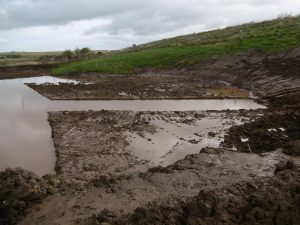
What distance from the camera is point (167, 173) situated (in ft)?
35.2

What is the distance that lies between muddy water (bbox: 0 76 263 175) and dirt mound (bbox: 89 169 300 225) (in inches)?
220

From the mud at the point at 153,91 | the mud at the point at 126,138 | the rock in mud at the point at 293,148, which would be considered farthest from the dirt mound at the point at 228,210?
the mud at the point at 153,91

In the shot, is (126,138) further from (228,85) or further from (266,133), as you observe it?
(228,85)

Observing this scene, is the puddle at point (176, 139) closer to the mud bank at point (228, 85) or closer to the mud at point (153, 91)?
the mud bank at point (228, 85)

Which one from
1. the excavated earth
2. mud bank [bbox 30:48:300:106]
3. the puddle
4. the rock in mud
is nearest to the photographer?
the excavated earth

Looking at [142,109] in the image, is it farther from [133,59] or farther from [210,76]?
[133,59]

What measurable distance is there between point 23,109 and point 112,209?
1594cm

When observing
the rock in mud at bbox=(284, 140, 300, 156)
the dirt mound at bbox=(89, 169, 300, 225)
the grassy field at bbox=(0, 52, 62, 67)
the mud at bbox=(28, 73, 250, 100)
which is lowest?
the grassy field at bbox=(0, 52, 62, 67)

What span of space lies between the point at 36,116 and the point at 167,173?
12.0 meters

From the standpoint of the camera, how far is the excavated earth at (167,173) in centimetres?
748

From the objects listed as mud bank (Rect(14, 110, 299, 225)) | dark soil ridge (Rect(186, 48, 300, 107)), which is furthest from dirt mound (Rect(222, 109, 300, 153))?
dark soil ridge (Rect(186, 48, 300, 107))

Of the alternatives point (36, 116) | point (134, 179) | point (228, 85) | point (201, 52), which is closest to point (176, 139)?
point (134, 179)

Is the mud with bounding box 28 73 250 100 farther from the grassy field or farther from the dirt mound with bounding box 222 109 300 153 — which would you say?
the grassy field

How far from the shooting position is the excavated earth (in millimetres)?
7477
